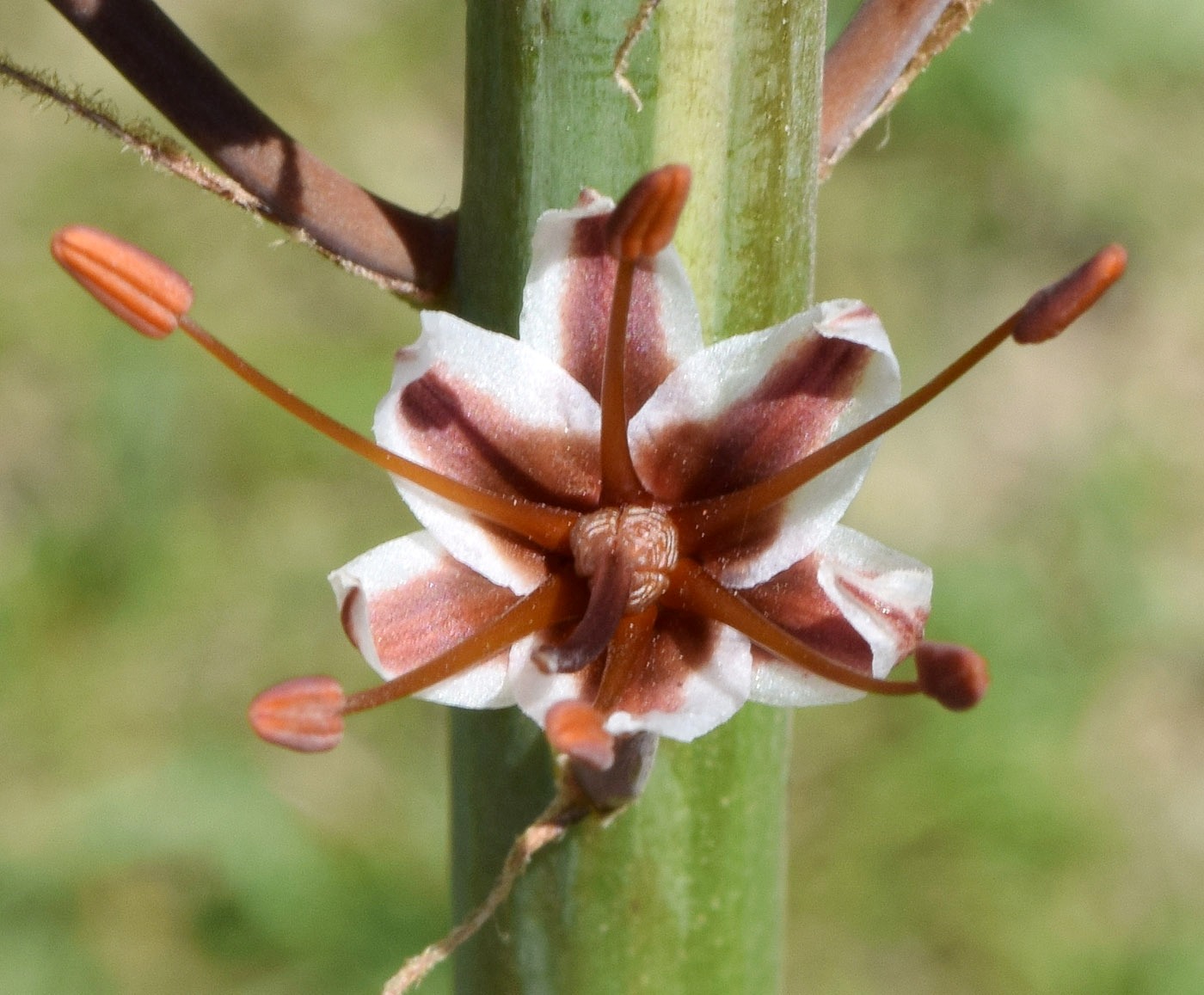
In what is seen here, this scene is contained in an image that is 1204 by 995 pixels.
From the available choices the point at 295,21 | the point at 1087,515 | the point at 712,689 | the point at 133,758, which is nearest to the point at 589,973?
the point at 712,689

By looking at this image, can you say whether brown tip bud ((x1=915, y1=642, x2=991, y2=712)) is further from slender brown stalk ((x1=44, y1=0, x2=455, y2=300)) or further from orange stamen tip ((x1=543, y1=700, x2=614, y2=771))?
slender brown stalk ((x1=44, y1=0, x2=455, y2=300))

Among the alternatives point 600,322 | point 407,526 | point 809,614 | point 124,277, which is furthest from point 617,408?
point 407,526

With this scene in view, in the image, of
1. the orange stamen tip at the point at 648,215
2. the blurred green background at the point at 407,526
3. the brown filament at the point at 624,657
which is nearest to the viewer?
the orange stamen tip at the point at 648,215

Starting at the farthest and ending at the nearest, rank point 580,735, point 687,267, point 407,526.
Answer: point 407,526 → point 687,267 → point 580,735

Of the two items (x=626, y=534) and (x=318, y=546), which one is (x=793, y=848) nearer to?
(x=318, y=546)

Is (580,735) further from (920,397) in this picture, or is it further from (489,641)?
(920,397)

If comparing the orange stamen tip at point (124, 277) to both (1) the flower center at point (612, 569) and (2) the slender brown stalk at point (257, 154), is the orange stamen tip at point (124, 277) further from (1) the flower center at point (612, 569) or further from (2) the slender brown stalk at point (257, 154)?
(1) the flower center at point (612, 569)

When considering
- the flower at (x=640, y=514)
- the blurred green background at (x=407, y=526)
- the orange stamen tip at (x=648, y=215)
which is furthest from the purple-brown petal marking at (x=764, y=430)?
the blurred green background at (x=407, y=526)

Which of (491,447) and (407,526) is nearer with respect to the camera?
(491,447)
